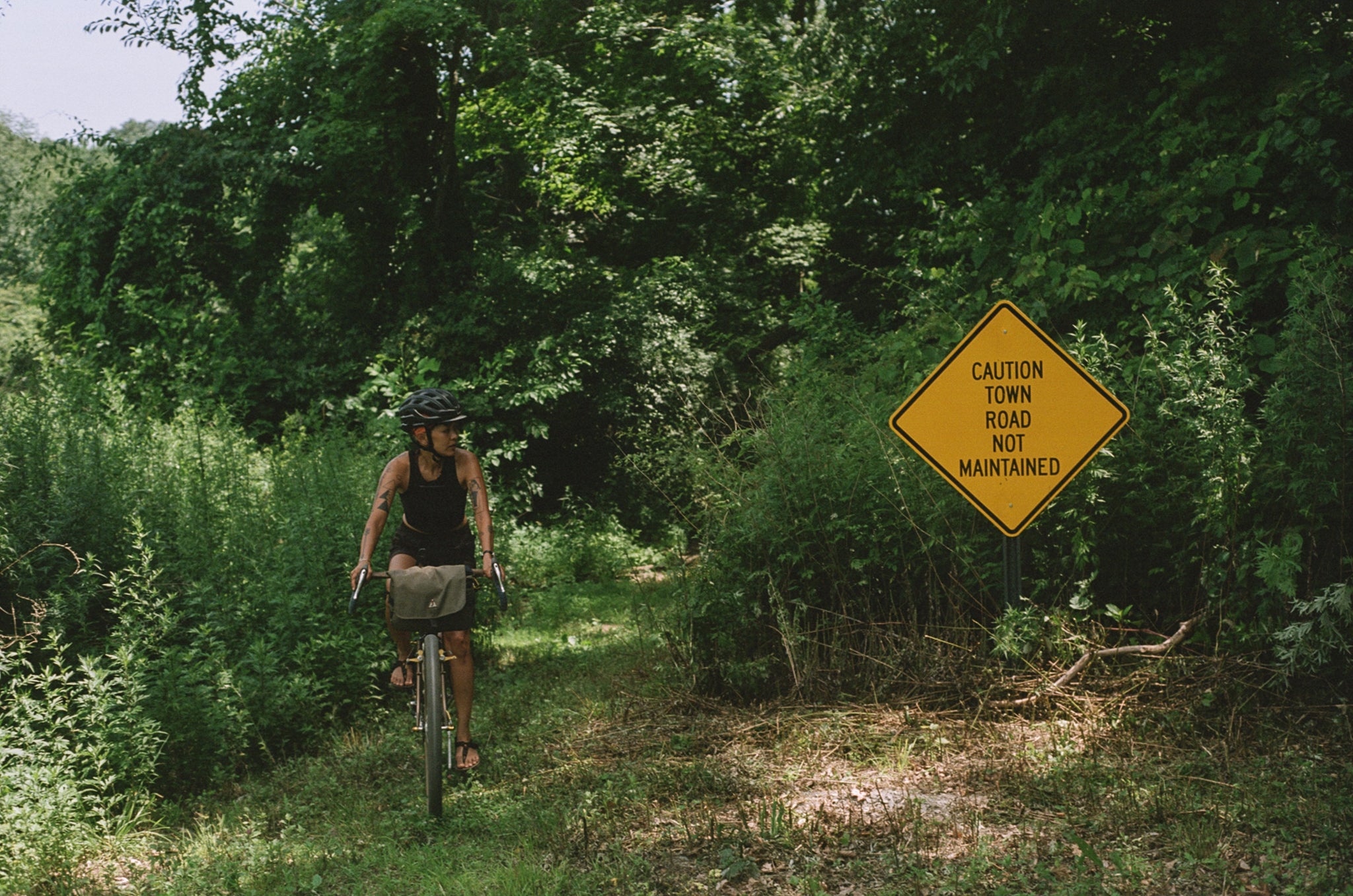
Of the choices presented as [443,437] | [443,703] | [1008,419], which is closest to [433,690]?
[443,703]

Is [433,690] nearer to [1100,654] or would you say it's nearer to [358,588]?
[358,588]

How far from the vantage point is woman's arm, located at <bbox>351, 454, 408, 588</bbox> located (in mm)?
5836

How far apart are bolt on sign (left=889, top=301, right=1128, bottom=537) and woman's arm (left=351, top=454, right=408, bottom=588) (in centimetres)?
280

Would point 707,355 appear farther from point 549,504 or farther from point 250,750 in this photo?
point 250,750

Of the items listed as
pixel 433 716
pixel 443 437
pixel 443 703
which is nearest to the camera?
pixel 433 716

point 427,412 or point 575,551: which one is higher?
point 427,412

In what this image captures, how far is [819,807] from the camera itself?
515 centimetres

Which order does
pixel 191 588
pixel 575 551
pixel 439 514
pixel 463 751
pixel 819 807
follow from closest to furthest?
pixel 819 807 → pixel 463 751 → pixel 439 514 → pixel 191 588 → pixel 575 551

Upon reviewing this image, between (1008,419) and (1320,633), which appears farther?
(1008,419)

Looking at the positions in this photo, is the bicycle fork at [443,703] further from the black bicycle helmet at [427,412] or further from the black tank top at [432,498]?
the black bicycle helmet at [427,412]

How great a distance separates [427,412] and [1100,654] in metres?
4.11

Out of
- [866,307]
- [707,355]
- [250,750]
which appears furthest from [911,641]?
[707,355]

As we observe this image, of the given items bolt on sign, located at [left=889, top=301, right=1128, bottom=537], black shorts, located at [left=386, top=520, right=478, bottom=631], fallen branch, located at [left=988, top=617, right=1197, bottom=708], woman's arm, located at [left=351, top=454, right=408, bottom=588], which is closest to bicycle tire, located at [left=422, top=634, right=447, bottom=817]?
black shorts, located at [left=386, top=520, right=478, bottom=631]

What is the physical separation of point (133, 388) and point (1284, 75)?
547 inches
